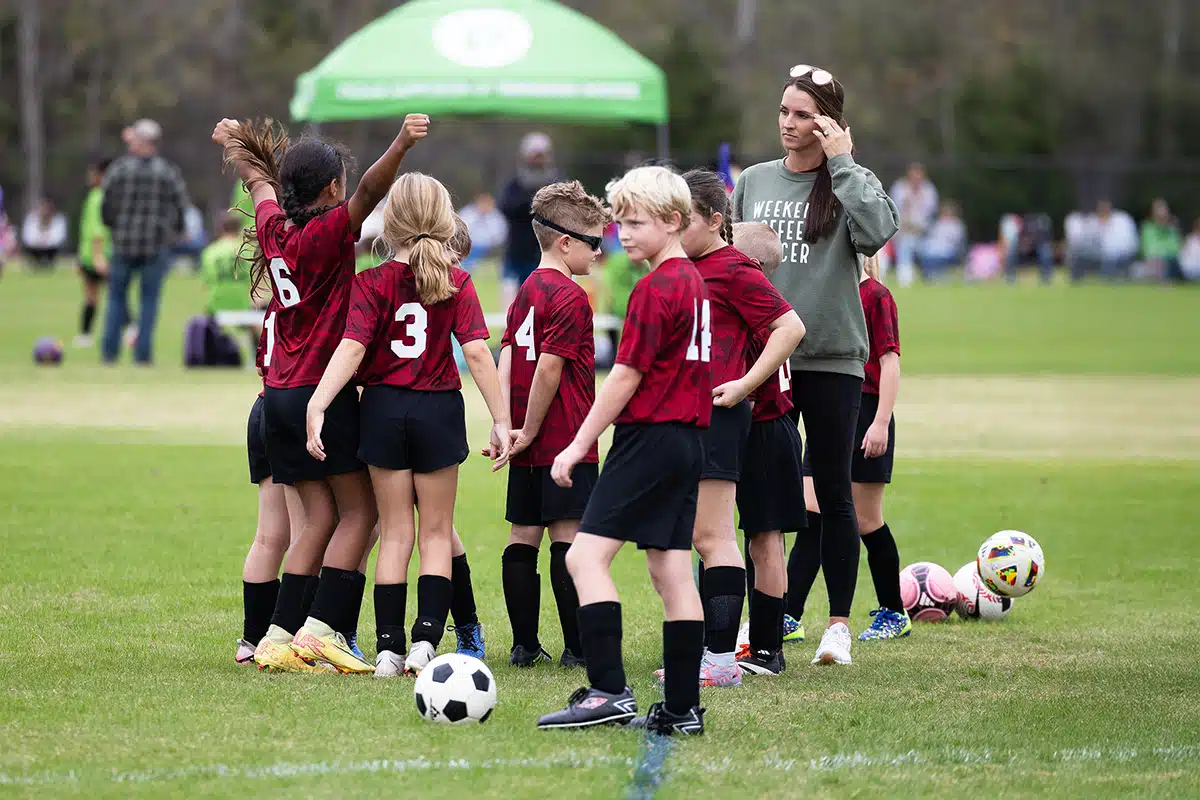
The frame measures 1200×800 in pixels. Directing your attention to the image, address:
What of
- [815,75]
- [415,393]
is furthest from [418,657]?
[815,75]

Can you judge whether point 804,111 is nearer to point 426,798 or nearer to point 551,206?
point 551,206

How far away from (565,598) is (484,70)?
1277cm

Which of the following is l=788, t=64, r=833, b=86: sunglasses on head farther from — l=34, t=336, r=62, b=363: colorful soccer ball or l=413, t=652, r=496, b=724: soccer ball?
l=34, t=336, r=62, b=363: colorful soccer ball

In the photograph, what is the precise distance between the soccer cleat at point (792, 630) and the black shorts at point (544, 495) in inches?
46.4

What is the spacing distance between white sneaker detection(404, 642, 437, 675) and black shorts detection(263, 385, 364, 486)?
0.64 m

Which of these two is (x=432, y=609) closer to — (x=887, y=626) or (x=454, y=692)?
(x=454, y=692)

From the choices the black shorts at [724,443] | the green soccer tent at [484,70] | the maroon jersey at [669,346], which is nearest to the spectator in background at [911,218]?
the green soccer tent at [484,70]

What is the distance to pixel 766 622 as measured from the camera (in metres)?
5.73

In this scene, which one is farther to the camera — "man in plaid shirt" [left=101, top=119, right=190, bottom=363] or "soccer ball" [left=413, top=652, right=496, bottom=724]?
"man in plaid shirt" [left=101, top=119, right=190, bottom=363]

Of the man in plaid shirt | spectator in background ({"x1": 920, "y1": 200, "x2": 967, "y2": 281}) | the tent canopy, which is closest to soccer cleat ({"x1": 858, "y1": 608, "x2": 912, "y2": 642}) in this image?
the man in plaid shirt

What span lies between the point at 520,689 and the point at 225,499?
4597mm

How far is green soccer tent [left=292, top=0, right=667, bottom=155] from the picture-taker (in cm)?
1753

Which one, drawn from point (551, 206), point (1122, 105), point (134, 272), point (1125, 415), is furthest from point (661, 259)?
point (1122, 105)

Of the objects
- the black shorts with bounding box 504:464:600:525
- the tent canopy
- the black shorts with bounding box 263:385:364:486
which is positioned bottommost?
the black shorts with bounding box 504:464:600:525
